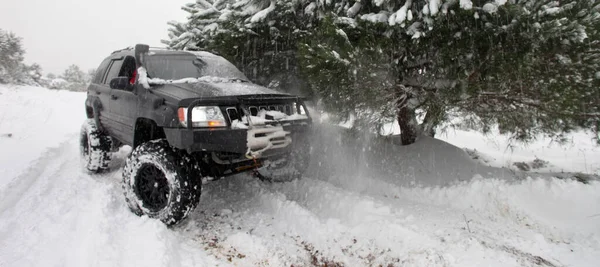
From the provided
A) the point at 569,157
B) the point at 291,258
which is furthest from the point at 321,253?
the point at 569,157

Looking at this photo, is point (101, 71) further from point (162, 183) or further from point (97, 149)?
point (162, 183)

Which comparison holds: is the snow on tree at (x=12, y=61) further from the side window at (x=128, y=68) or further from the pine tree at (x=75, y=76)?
the side window at (x=128, y=68)

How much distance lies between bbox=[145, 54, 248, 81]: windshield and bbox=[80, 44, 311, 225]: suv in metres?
0.01

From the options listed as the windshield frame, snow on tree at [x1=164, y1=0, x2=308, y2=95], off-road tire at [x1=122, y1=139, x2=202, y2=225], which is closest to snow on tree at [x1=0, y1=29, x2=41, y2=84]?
snow on tree at [x1=164, y1=0, x2=308, y2=95]

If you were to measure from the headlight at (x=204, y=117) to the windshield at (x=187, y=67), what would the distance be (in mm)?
1206

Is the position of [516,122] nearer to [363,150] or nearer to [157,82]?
[363,150]

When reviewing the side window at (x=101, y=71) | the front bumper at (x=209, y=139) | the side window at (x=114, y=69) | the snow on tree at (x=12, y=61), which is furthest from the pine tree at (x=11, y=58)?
the front bumper at (x=209, y=139)

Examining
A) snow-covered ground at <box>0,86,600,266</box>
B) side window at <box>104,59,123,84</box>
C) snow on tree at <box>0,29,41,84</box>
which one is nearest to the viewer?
snow-covered ground at <box>0,86,600,266</box>

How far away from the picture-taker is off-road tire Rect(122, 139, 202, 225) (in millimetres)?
3491

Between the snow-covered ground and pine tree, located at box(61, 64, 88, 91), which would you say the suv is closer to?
the snow-covered ground

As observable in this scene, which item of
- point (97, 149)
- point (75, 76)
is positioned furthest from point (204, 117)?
point (75, 76)

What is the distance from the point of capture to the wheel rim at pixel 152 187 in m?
3.80

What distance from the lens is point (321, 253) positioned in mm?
3232

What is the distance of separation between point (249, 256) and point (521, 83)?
3602 mm
